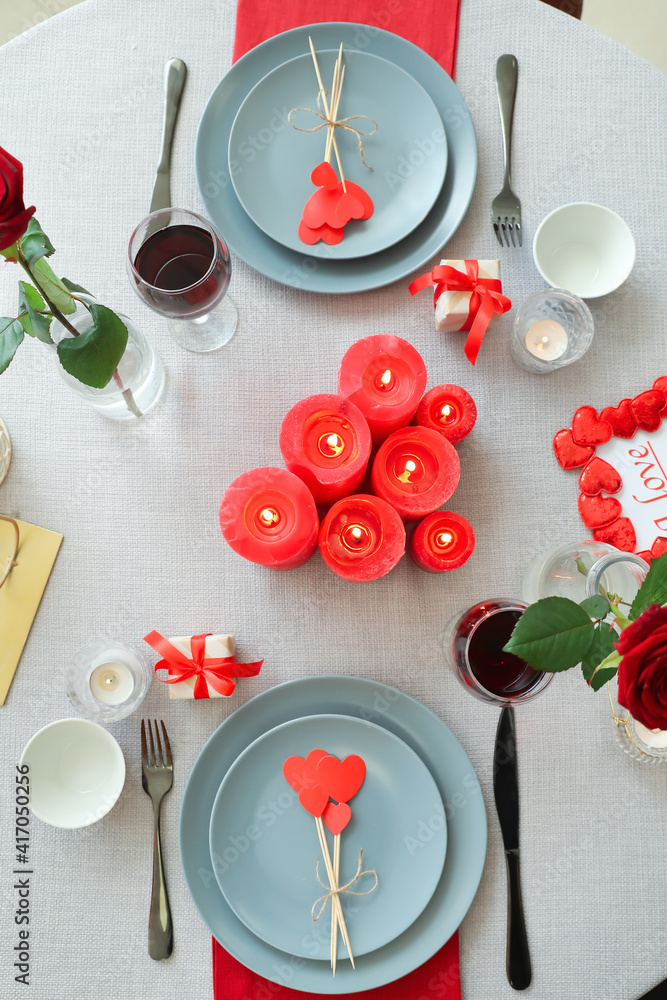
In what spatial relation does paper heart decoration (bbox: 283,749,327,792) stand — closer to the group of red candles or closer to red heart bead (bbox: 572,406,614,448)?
the group of red candles

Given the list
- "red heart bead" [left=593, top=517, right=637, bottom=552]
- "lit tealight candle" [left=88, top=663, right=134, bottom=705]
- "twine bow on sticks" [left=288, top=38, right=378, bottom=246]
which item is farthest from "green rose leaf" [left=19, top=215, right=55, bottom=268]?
"red heart bead" [left=593, top=517, right=637, bottom=552]

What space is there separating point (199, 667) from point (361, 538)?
0.26m

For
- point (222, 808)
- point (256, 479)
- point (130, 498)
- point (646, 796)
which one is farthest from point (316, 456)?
point (646, 796)

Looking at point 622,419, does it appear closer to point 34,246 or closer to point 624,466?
point 624,466

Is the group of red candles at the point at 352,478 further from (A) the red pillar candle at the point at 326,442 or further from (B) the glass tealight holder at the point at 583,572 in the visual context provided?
(B) the glass tealight holder at the point at 583,572

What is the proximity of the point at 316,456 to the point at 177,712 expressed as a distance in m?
0.38

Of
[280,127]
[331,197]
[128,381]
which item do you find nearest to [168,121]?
[280,127]

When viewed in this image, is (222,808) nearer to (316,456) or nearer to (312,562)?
(312,562)

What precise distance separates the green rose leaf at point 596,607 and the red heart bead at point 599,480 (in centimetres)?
29

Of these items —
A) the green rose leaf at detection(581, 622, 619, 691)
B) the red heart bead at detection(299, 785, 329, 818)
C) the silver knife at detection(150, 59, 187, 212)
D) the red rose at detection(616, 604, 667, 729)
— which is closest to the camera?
the red rose at detection(616, 604, 667, 729)

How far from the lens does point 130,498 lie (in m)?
0.85

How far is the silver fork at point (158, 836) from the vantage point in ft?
2.53

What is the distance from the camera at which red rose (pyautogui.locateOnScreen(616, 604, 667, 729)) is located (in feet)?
1.42

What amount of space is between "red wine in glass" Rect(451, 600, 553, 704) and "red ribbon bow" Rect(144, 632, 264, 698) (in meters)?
0.25
